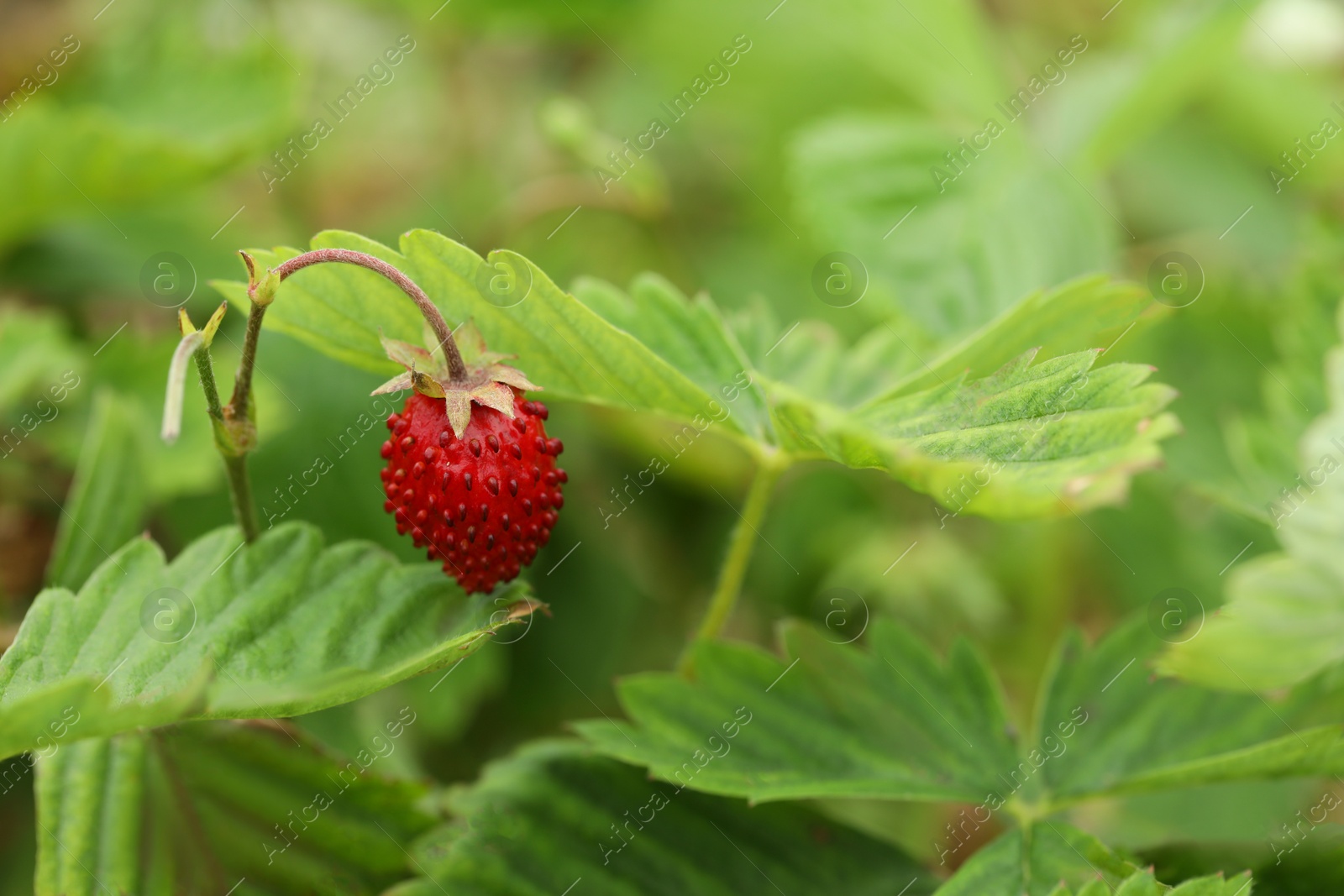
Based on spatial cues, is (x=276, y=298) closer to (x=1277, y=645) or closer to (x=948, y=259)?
(x=1277, y=645)

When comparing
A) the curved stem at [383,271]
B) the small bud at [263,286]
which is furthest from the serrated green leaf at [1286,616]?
the small bud at [263,286]

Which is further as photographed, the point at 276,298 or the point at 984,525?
the point at 984,525

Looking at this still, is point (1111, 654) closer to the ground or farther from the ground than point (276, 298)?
closer to the ground

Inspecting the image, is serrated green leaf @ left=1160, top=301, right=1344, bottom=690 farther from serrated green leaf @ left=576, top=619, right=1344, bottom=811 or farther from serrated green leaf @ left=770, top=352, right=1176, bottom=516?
serrated green leaf @ left=770, top=352, right=1176, bottom=516

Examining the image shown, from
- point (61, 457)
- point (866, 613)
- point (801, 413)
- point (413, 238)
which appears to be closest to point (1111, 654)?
point (801, 413)

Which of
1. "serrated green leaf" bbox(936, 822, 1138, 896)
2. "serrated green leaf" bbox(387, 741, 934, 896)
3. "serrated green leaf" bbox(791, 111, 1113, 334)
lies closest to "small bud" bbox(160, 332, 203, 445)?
"serrated green leaf" bbox(387, 741, 934, 896)

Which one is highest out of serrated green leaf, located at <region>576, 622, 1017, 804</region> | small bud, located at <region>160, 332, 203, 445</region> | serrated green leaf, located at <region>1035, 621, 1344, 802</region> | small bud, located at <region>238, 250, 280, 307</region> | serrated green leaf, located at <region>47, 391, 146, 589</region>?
serrated green leaf, located at <region>47, 391, 146, 589</region>

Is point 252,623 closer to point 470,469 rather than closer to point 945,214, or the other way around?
point 470,469
